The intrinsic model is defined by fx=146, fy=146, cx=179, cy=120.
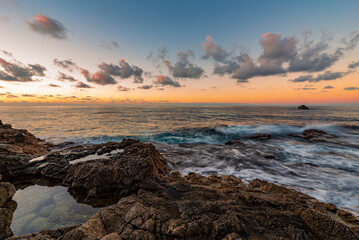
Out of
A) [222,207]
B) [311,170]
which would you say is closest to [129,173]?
[222,207]

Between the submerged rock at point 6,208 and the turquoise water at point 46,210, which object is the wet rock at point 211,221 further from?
the submerged rock at point 6,208

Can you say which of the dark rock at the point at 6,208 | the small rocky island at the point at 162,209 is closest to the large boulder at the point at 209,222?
the small rocky island at the point at 162,209

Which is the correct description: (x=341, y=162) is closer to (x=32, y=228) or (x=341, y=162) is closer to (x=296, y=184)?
(x=296, y=184)

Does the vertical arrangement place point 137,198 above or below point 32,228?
above

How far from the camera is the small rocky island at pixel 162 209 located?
12.0 ft

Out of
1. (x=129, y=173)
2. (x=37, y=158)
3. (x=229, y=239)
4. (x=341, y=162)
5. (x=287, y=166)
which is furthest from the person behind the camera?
(x=341, y=162)

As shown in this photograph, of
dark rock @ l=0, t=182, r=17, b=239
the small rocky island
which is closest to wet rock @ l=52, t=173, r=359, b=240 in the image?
the small rocky island

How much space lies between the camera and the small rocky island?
3648 mm

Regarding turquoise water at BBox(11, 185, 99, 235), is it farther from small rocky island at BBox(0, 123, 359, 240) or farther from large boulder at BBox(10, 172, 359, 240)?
large boulder at BBox(10, 172, 359, 240)

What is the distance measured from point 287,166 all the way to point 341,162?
17.8 ft

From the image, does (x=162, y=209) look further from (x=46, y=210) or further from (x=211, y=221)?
(x=46, y=210)

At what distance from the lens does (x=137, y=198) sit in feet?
16.3

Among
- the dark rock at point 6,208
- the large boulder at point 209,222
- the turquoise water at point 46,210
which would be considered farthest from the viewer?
the turquoise water at point 46,210

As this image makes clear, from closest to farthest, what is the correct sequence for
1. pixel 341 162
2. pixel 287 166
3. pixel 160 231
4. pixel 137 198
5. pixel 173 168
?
pixel 160 231 → pixel 137 198 → pixel 173 168 → pixel 287 166 → pixel 341 162
